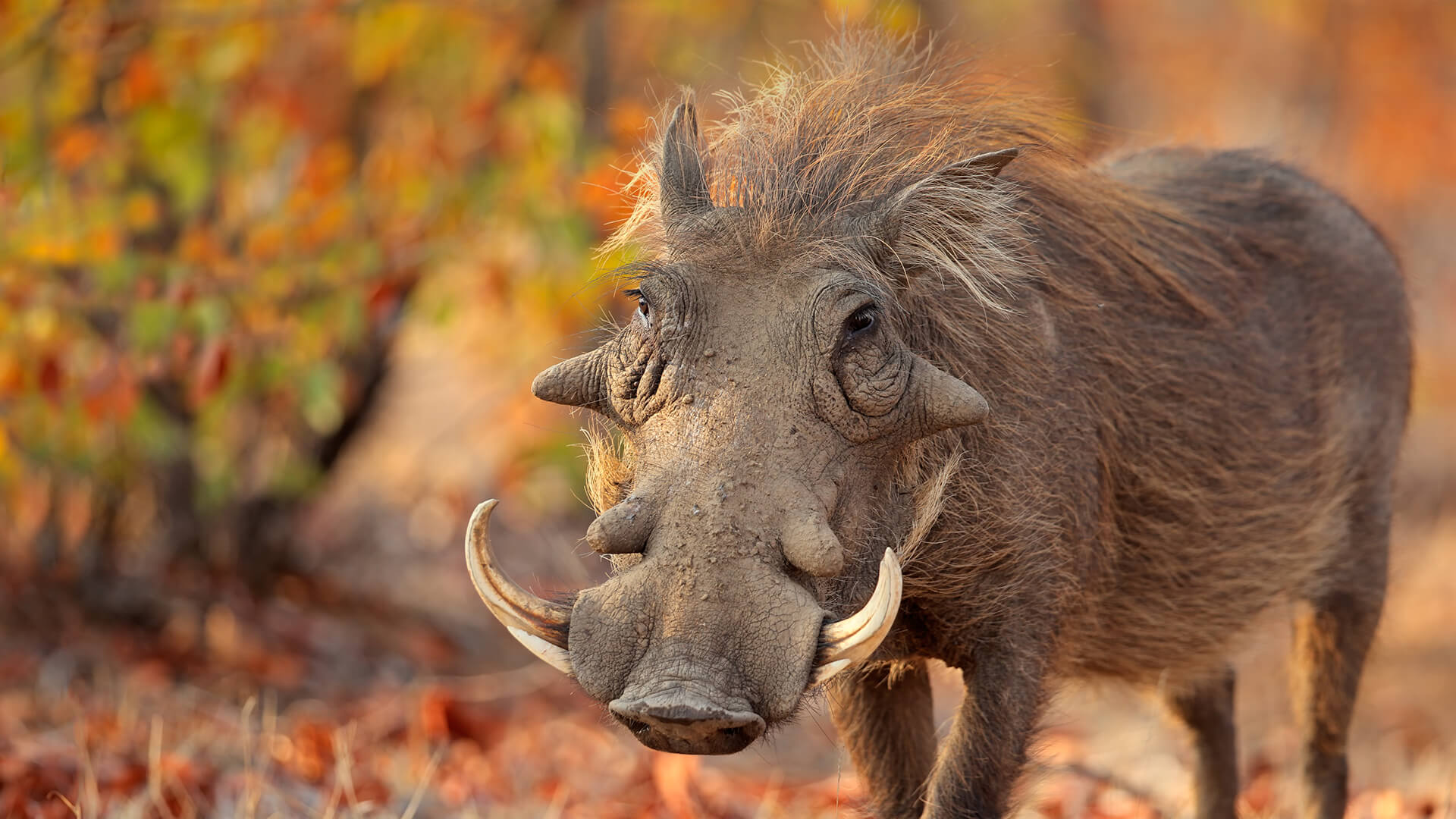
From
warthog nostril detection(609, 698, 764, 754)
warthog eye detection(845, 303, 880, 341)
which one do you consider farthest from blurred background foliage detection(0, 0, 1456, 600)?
warthog nostril detection(609, 698, 764, 754)

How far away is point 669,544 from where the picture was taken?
94.2 inches

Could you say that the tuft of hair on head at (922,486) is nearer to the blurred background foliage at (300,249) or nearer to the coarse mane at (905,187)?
the coarse mane at (905,187)

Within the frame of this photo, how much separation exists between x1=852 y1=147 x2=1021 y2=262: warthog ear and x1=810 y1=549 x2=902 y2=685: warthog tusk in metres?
0.74

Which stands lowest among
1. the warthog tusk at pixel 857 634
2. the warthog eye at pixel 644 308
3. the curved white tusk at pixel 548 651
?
the curved white tusk at pixel 548 651

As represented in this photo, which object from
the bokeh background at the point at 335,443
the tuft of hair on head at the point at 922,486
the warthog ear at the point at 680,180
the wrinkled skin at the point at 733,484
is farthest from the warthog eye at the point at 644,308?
the bokeh background at the point at 335,443

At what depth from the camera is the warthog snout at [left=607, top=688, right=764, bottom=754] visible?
7.15 feet

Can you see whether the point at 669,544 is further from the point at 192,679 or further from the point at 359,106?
the point at 359,106

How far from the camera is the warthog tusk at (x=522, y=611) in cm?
245

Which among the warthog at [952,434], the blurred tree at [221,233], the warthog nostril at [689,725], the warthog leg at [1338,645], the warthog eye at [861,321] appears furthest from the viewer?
the blurred tree at [221,233]

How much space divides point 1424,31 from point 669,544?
14703 millimetres

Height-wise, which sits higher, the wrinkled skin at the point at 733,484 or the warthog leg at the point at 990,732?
the wrinkled skin at the point at 733,484

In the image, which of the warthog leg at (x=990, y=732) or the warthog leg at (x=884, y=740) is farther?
the warthog leg at (x=884, y=740)

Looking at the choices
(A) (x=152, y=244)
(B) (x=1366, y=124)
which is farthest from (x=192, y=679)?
(B) (x=1366, y=124)

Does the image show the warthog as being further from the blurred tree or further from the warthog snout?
the blurred tree
